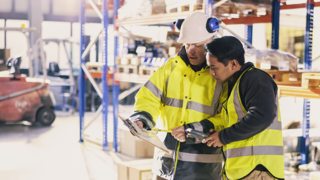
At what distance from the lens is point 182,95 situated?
2.46 m

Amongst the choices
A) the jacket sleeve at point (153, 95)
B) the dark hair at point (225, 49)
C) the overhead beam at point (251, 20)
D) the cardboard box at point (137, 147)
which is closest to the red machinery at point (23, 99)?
the cardboard box at point (137, 147)

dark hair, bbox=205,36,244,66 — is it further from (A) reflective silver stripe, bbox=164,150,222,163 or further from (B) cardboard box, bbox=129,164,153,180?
(B) cardboard box, bbox=129,164,153,180

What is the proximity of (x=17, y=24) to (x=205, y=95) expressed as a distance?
14.4 m

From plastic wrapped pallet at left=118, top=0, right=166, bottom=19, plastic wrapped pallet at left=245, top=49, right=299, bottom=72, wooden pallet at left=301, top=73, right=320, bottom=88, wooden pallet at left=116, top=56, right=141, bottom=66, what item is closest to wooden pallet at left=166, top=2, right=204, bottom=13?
plastic wrapped pallet at left=118, top=0, right=166, bottom=19

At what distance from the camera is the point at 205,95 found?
2.45 metres

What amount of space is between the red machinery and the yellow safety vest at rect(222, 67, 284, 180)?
311 inches

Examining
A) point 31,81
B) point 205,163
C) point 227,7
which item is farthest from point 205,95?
point 31,81

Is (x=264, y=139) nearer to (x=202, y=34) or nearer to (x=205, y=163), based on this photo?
(x=205, y=163)

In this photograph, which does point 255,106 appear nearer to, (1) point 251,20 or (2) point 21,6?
(1) point 251,20

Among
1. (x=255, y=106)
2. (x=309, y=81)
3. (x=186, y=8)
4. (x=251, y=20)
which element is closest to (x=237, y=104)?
(x=255, y=106)

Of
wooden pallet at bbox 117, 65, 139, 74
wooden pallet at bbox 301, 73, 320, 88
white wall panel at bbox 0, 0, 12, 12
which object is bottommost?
wooden pallet at bbox 301, 73, 320, 88

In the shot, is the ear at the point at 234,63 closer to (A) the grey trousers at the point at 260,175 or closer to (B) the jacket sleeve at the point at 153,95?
(B) the jacket sleeve at the point at 153,95

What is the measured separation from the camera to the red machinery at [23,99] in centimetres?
891

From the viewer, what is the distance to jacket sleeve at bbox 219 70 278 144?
1990 mm
